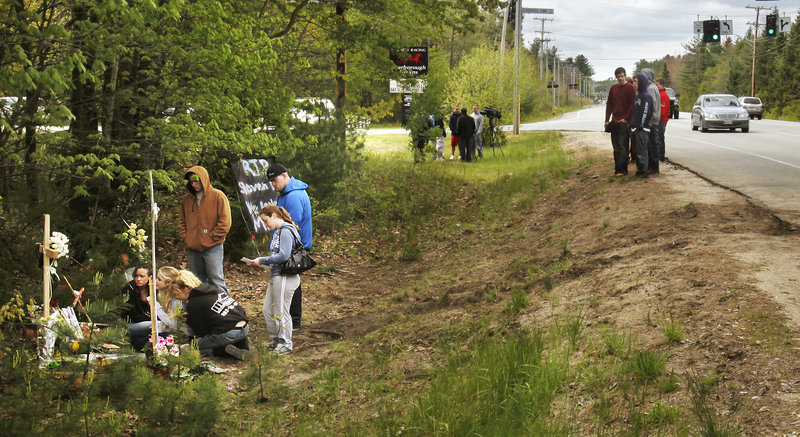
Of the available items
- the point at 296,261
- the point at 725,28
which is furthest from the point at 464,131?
the point at 725,28

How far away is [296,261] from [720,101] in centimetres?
2996

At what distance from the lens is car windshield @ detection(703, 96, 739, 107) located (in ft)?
105

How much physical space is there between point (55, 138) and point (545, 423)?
19.6 ft

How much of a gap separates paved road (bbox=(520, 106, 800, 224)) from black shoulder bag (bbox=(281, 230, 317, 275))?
6.31 meters

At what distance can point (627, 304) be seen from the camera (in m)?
6.48

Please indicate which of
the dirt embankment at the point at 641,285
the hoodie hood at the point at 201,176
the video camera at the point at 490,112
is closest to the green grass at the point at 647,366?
the dirt embankment at the point at 641,285

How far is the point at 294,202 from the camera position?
801cm

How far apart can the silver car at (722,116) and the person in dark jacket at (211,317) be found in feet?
92.6

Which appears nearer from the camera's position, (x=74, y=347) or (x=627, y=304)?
(x=74, y=347)

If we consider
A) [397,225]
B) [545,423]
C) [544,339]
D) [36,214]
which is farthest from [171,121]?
[397,225]

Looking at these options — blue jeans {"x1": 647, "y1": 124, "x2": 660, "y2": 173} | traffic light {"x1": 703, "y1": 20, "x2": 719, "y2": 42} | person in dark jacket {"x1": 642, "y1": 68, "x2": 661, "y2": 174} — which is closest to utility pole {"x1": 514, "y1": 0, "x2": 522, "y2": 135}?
traffic light {"x1": 703, "y1": 20, "x2": 719, "y2": 42}

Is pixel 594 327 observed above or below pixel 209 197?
below

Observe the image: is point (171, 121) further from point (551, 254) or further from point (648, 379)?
point (648, 379)

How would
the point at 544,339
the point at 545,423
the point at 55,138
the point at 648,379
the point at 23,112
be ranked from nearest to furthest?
the point at 545,423, the point at 648,379, the point at 544,339, the point at 23,112, the point at 55,138
